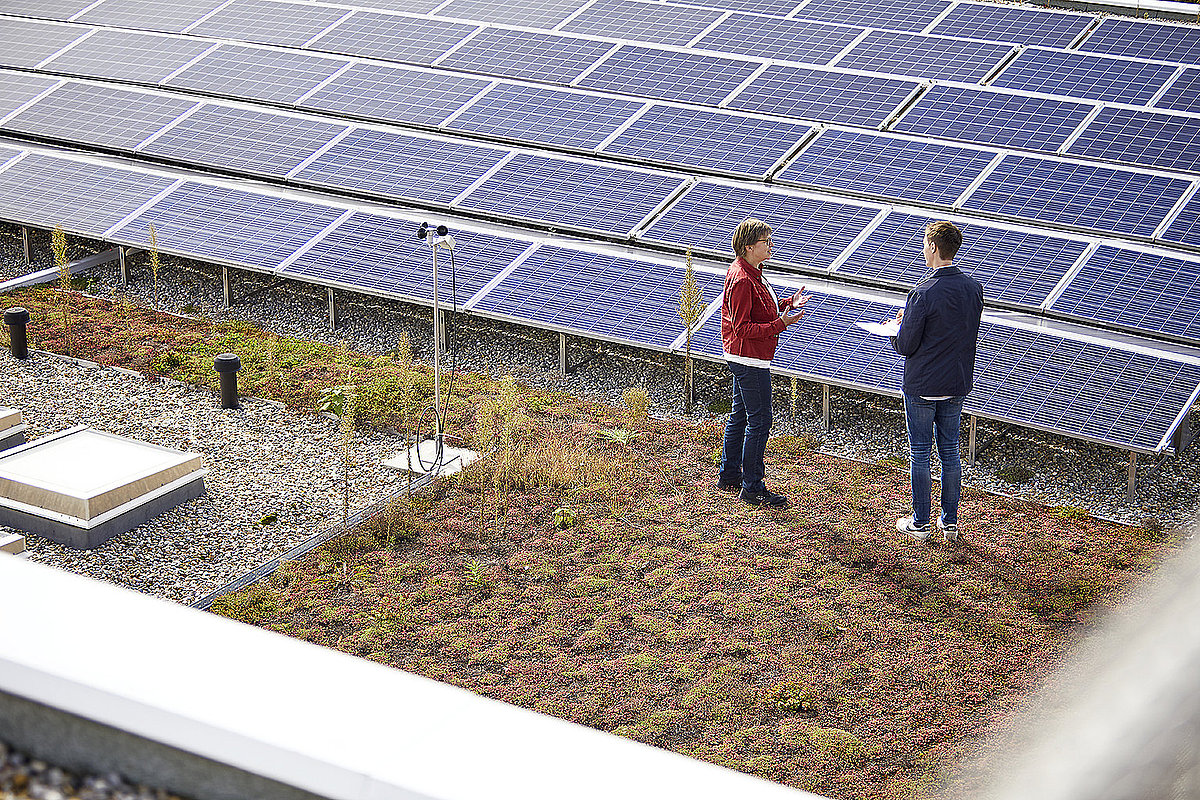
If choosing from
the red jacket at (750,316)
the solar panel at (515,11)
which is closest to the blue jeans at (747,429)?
the red jacket at (750,316)

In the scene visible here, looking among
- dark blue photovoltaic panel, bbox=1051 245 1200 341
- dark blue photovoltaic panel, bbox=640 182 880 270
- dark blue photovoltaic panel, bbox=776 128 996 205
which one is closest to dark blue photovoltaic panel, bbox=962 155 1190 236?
dark blue photovoltaic panel, bbox=776 128 996 205

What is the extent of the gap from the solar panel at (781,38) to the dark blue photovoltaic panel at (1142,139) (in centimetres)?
395

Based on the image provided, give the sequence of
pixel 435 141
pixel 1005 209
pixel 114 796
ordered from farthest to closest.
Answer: pixel 435 141 < pixel 1005 209 < pixel 114 796

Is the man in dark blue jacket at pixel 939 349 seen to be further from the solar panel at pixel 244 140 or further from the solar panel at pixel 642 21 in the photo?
the solar panel at pixel 642 21

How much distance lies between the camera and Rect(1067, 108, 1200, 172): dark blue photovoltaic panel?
1387 centimetres

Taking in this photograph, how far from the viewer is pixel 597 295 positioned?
12492 mm

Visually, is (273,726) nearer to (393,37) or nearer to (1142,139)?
(1142,139)

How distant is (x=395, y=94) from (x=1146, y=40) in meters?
10.4

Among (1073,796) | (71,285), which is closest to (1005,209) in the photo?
(71,285)

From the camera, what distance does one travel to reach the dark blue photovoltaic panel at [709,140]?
14722 mm

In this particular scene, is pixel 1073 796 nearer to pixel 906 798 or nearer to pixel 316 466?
pixel 906 798

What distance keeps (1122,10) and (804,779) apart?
656 inches

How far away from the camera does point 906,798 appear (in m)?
6.50

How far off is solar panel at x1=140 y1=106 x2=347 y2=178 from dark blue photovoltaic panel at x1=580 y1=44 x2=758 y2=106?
3812mm
